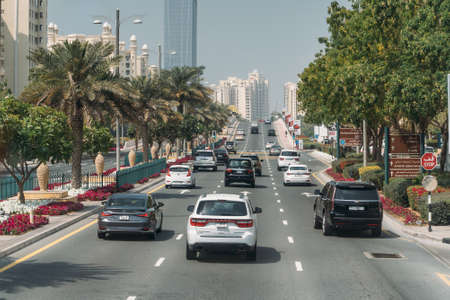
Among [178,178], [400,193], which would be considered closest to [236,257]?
[400,193]

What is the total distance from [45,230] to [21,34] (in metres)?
119

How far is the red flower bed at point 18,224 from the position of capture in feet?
66.9

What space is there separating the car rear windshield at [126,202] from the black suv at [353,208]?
5827 mm

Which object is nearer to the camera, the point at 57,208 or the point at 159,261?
the point at 159,261

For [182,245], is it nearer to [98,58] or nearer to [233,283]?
[233,283]

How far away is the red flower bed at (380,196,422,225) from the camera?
24.2 meters

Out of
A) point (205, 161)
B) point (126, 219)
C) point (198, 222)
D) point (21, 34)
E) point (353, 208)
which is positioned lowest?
point (126, 219)

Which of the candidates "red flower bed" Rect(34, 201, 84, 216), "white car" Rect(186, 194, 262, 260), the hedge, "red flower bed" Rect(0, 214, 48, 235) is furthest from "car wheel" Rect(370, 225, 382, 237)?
"red flower bed" Rect(34, 201, 84, 216)

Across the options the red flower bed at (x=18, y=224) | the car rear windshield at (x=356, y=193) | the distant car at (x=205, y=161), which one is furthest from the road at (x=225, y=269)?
the distant car at (x=205, y=161)

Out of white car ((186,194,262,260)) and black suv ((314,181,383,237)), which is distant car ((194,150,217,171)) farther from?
white car ((186,194,262,260))

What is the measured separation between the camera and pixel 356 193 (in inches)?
834

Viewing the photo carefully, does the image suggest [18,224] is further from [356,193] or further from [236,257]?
[356,193]

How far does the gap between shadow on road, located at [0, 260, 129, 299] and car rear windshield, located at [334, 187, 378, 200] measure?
8565mm

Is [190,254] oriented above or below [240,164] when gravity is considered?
below
